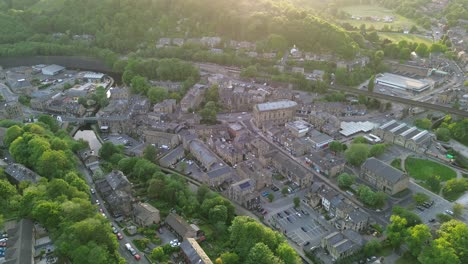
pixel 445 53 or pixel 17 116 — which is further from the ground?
pixel 445 53

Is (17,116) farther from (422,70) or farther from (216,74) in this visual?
(422,70)

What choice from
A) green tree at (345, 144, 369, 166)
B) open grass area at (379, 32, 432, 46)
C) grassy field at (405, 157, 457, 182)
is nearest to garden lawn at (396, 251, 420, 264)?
grassy field at (405, 157, 457, 182)

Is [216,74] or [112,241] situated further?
[216,74]

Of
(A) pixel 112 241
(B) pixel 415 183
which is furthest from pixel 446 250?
(A) pixel 112 241

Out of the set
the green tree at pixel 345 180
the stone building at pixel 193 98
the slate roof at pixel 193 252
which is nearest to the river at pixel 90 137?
the stone building at pixel 193 98

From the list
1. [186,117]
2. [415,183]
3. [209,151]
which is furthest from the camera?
[186,117]

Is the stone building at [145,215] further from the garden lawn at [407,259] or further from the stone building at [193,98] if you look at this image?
the stone building at [193,98]

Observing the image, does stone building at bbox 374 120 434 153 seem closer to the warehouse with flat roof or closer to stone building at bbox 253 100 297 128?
stone building at bbox 253 100 297 128
